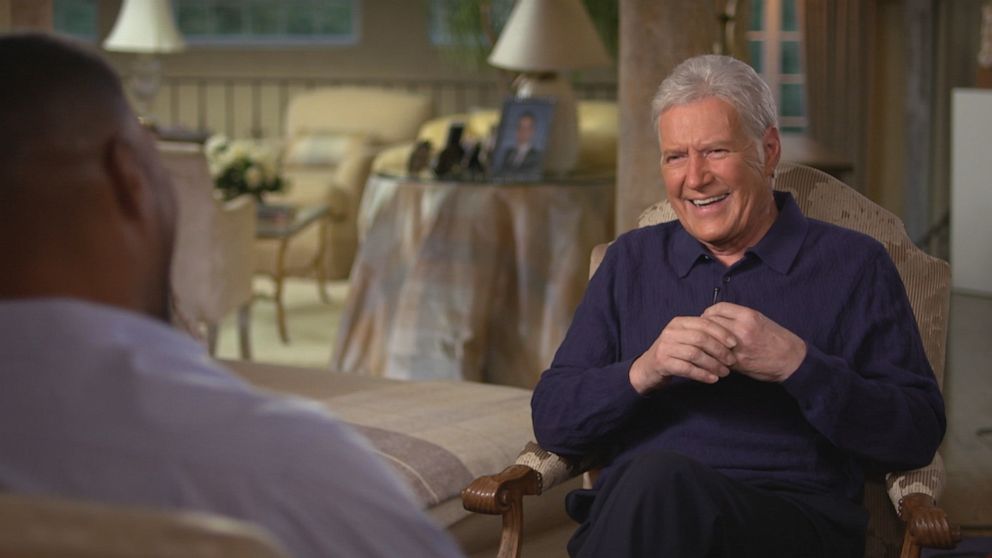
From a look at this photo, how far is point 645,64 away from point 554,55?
3.78 ft

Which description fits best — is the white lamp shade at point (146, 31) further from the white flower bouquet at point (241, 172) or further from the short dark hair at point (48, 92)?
the short dark hair at point (48, 92)

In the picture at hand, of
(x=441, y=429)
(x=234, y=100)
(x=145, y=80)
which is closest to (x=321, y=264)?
(x=145, y=80)

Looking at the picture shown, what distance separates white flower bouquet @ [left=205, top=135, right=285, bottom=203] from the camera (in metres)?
6.59

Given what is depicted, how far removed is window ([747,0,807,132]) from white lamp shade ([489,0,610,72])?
4.98 m

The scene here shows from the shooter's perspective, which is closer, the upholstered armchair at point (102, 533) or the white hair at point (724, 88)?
the upholstered armchair at point (102, 533)

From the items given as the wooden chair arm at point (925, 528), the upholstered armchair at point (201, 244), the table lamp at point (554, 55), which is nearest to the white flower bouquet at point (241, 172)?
the upholstered armchair at point (201, 244)

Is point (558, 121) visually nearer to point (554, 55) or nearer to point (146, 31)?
point (554, 55)

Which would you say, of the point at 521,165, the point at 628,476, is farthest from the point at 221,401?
the point at 521,165

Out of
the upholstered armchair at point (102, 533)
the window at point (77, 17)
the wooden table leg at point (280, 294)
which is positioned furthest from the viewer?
the window at point (77, 17)

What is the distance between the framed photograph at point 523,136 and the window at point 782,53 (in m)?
5.09

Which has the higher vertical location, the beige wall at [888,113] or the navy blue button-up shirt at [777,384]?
the beige wall at [888,113]

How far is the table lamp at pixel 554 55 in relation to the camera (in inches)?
210

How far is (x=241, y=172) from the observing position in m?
6.60

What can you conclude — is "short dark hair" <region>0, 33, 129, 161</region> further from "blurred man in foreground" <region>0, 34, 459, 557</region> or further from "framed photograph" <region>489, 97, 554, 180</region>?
"framed photograph" <region>489, 97, 554, 180</region>
